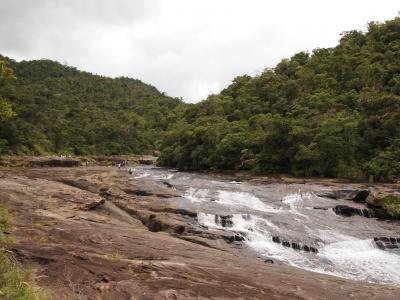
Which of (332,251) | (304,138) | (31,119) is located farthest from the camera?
(31,119)

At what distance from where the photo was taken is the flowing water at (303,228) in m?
18.8

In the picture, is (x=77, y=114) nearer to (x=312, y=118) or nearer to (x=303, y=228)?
(x=312, y=118)

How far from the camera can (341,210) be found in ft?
92.6

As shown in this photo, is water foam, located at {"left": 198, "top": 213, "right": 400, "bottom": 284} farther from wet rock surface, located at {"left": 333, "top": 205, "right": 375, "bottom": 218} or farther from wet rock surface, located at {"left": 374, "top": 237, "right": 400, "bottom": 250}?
wet rock surface, located at {"left": 333, "top": 205, "right": 375, "bottom": 218}

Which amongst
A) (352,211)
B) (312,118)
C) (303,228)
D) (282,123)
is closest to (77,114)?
(282,123)

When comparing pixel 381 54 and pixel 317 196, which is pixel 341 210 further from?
pixel 381 54

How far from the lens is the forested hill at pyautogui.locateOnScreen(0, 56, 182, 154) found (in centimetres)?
7181

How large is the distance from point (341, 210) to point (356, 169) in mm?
17053

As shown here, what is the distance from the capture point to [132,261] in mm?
12102

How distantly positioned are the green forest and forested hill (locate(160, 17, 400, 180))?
12cm

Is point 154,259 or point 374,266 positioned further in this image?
point 374,266

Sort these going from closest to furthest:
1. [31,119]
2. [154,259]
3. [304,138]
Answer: [154,259] → [304,138] → [31,119]

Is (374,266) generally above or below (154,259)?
below

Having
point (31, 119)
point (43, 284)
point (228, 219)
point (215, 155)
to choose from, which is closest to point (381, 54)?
point (215, 155)
